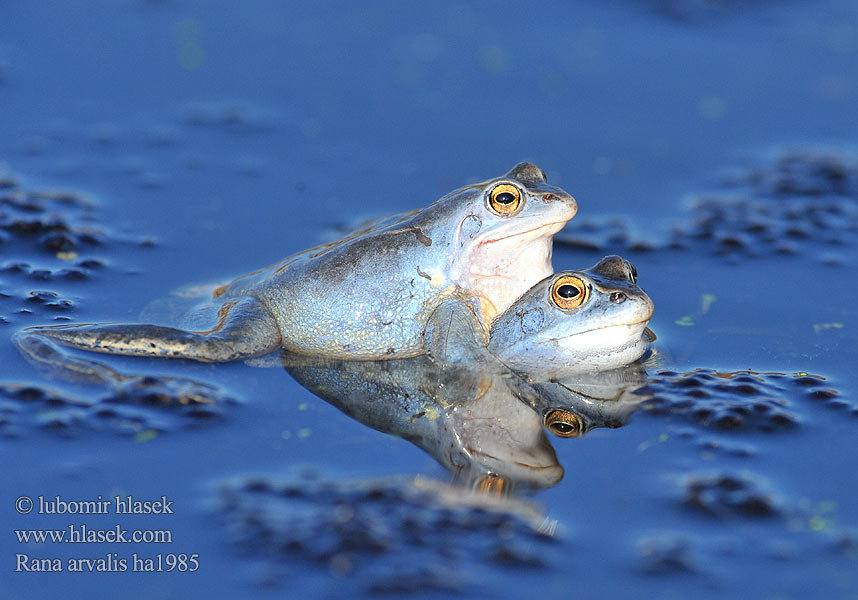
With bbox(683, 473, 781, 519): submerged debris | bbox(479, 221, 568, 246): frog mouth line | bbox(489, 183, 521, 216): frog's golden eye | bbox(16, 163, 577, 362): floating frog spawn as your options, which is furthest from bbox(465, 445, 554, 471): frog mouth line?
bbox(489, 183, 521, 216): frog's golden eye

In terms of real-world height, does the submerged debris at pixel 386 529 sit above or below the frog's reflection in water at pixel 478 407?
below

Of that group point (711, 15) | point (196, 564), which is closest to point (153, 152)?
point (196, 564)

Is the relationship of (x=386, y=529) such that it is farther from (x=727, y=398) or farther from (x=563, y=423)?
(x=727, y=398)

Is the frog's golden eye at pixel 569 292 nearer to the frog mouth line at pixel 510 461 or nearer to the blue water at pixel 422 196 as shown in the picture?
the blue water at pixel 422 196

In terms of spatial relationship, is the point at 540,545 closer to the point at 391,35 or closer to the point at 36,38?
the point at 391,35

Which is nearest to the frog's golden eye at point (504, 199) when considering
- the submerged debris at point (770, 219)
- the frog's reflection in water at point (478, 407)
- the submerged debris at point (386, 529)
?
the frog's reflection in water at point (478, 407)

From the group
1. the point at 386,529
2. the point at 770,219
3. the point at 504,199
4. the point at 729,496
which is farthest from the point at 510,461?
the point at 770,219
